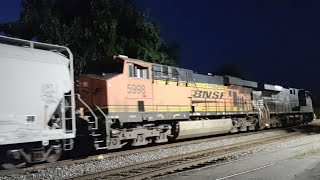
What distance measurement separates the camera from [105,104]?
14742 mm

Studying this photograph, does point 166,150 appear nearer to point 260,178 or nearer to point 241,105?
point 260,178

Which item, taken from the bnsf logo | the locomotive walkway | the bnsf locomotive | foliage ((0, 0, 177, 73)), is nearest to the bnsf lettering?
the bnsf locomotive

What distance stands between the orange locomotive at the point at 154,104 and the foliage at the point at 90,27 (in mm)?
5382

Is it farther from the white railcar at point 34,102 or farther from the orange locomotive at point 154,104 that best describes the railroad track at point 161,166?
the orange locomotive at point 154,104

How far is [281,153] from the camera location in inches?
538

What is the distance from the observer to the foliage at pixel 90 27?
23.2m

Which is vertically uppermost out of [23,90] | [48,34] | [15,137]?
[48,34]

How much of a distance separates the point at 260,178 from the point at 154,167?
11.3 ft

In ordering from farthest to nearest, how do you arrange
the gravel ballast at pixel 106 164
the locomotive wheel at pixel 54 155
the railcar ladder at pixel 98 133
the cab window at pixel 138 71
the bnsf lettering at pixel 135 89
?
the cab window at pixel 138 71, the bnsf lettering at pixel 135 89, the railcar ladder at pixel 98 133, the locomotive wheel at pixel 54 155, the gravel ballast at pixel 106 164

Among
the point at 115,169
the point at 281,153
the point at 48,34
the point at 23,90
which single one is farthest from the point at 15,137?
the point at 48,34

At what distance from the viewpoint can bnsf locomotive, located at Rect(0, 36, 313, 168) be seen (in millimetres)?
9938

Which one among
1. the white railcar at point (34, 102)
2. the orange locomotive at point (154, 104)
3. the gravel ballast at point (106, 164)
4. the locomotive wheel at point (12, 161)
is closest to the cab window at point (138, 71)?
the orange locomotive at point (154, 104)

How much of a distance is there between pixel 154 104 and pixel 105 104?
2.89 meters

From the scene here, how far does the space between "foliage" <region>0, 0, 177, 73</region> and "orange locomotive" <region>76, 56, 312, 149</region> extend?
212 inches
